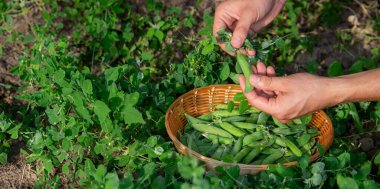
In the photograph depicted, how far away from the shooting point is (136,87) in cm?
396

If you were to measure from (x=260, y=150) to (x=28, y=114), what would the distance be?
5.79ft

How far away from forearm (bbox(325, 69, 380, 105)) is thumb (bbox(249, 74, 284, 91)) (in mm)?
287

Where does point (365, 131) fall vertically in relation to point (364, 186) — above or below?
below

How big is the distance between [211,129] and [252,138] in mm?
288

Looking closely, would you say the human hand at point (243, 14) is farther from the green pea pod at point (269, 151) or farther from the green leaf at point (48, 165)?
the green leaf at point (48, 165)

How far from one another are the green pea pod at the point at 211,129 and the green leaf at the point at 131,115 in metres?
0.42

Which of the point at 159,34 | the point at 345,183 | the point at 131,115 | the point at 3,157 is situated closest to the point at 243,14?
the point at 131,115

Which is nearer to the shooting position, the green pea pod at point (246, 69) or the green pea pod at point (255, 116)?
the green pea pod at point (246, 69)

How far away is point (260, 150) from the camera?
3566 millimetres

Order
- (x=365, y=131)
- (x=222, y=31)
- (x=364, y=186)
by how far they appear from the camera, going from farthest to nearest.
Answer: (x=365, y=131)
(x=222, y=31)
(x=364, y=186)

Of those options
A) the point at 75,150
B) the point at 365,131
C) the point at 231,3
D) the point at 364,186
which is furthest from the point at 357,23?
the point at 75,150

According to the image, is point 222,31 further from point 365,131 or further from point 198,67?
point 365,131

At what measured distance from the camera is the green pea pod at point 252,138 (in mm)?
3596

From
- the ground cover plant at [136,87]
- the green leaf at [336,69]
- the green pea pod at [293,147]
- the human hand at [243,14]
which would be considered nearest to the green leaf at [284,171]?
the ground cover plant at [136,87]
